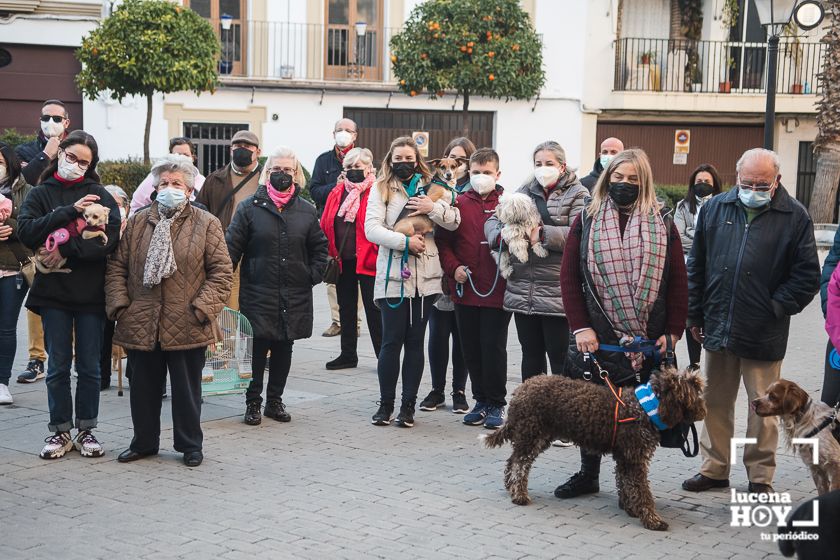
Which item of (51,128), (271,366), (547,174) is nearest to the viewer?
(547,174)

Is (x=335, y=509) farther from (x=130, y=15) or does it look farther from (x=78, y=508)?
(x=130, y=15)

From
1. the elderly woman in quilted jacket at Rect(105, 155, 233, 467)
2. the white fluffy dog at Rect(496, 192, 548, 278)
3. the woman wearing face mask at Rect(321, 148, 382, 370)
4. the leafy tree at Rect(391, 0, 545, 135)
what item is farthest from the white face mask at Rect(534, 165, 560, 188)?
the leafy tree at Rect(391, 0, 545, 135)

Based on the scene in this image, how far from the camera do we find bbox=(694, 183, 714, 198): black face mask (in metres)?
9.63

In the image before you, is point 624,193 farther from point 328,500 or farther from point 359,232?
point 359,232

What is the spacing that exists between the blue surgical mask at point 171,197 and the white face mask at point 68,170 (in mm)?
560

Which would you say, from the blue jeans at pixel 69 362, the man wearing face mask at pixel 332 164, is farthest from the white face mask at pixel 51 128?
the blue jeans at pixel 69 362

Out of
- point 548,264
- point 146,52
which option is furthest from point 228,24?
point 548,264

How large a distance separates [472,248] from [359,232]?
1812 mm

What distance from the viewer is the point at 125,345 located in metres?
6.80

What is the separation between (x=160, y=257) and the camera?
22.0ft

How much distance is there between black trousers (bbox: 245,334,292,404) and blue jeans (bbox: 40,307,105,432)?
54.1 inches

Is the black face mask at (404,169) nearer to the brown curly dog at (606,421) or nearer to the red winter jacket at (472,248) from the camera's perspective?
the red winter jacket at (472,248)

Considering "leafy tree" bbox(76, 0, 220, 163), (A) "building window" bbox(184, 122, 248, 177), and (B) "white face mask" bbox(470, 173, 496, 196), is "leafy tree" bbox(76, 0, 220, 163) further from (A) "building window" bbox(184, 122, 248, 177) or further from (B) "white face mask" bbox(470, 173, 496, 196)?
(B) "white face mask" bbox(470, 173, 496, 196)

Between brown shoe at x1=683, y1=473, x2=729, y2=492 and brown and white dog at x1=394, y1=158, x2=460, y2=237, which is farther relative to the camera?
brown and white dog at x1=394, y1=158, x2=460, y2=237
